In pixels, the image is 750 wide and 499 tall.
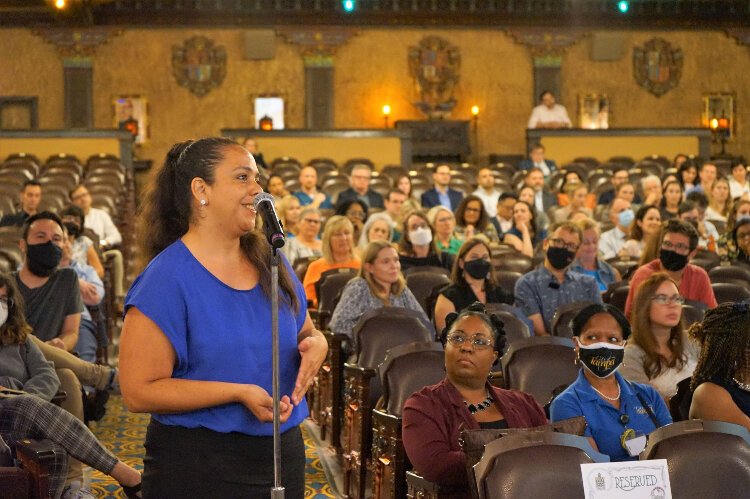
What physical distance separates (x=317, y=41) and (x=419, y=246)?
12.5 meters

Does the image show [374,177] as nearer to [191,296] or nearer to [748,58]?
[748,58]

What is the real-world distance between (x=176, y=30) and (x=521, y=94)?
19.3 feet

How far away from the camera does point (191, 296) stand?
2562 mm

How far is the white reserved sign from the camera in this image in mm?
3172

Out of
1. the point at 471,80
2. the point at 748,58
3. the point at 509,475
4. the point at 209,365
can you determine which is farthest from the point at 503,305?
the point at 748,58

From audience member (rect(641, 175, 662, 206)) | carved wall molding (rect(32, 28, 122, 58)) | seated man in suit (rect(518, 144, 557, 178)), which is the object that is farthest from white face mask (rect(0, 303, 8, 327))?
carved wall molding (rect(32, 28, 122, 58))

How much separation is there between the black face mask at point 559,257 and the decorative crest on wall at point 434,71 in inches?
533

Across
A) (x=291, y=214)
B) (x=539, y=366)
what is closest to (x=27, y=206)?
(x=291, y=214)

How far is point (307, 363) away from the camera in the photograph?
262 cm

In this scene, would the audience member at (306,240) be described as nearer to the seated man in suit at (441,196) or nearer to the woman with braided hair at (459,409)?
the seated man in suit at (441,196)

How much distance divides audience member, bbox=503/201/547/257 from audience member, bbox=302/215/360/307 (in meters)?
2.17

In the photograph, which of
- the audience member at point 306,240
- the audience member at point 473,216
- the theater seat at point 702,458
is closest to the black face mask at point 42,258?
the audience member at point 306,240

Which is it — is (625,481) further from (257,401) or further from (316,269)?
(316,269)

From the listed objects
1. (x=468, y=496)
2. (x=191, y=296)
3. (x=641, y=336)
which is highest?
(x=191, y=296)
